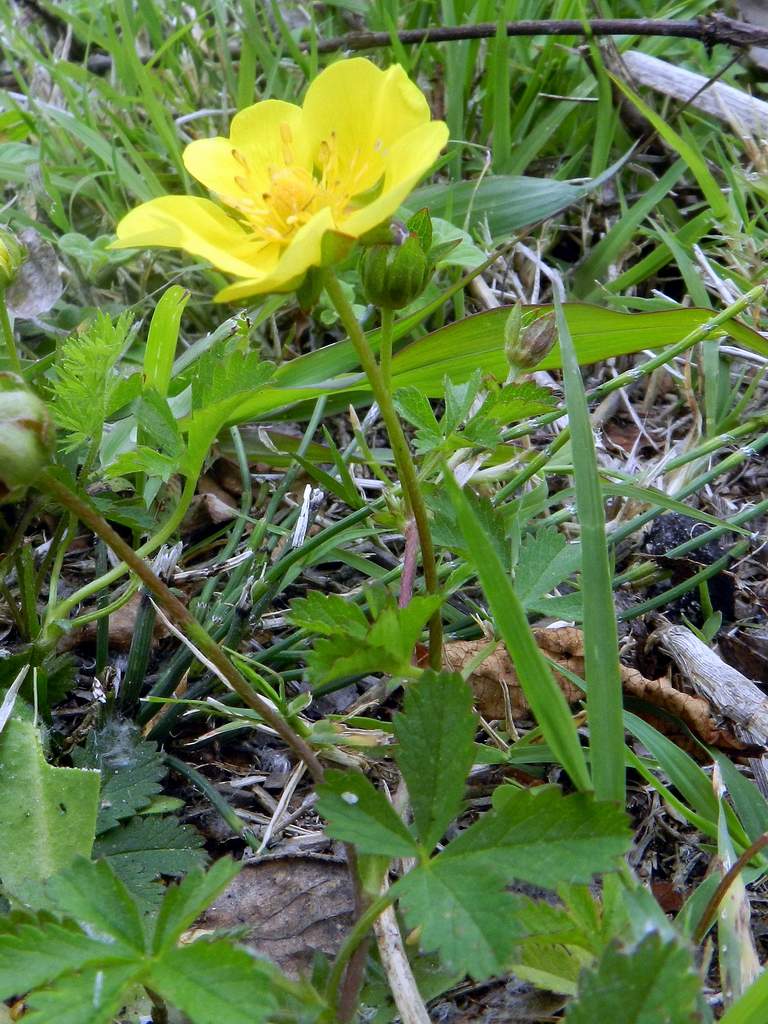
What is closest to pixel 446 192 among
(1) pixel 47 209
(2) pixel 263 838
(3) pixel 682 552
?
(1) pixel 47 209

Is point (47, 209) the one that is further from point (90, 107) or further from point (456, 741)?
point (456, 741)

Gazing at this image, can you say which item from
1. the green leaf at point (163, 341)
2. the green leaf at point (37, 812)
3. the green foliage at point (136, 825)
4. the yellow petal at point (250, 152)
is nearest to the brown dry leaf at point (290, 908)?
the green foliage at point (136, 825)

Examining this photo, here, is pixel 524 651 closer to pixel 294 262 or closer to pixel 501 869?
pixel 501 869

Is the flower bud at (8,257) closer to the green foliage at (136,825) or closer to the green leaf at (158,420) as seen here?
the green leaf at (158,420)

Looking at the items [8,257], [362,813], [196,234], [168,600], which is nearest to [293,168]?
[196,234]

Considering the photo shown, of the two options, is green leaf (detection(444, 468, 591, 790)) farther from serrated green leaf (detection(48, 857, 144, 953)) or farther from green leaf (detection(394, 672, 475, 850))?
serrated green leaf (detection(48, 857, 144, 953))

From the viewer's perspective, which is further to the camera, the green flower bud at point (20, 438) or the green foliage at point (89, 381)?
the green foliage at point (89, 381)
